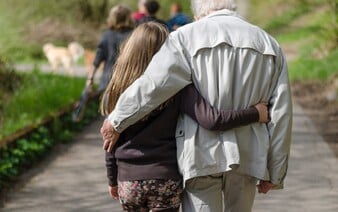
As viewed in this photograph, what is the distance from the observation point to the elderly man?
4.11 m

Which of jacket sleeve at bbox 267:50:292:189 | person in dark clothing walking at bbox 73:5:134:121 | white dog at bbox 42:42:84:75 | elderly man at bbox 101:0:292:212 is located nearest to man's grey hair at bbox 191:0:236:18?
elderly man at bbox 101:0:292:212

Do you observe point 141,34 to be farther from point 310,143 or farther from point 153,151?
point 310,143

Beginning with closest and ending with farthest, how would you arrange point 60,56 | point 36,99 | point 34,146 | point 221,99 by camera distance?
point 221,99, point 34,146, point 36,99, point 60,56

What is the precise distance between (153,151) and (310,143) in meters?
6.12

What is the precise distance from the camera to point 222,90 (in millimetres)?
4152

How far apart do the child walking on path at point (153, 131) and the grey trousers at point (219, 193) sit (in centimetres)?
8

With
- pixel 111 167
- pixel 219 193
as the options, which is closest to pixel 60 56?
pixel 111 167

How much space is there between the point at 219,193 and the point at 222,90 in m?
0.51

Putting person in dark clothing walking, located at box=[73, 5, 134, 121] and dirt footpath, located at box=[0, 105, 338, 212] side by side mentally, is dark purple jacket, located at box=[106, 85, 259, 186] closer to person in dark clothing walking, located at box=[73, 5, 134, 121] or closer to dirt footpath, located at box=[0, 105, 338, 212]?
dirt footpath, located at box=[0, 105, 338, 212]

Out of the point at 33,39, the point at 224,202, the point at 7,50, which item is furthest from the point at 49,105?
the point at 33,39

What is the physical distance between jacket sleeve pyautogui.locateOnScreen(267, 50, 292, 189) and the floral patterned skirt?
472 mm

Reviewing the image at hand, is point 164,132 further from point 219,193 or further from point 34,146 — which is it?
point 34,146

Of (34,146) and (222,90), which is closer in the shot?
(222,90)

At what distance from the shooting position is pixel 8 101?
38.1 feet
